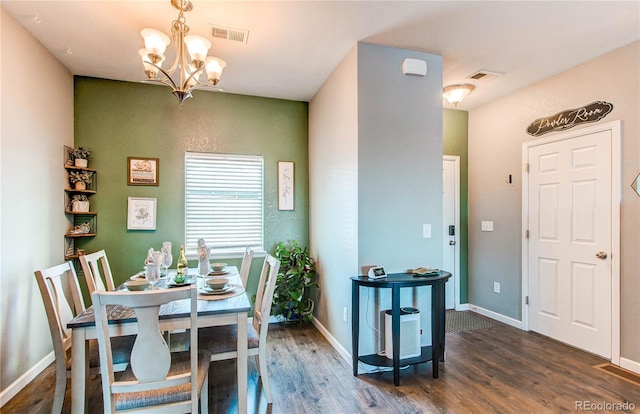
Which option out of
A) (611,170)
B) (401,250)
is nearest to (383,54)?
(401,250)

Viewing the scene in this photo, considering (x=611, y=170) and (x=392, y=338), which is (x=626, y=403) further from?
(x=611, y=170)

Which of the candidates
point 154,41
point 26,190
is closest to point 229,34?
point 154,41

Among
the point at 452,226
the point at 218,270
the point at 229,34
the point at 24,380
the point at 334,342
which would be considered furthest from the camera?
the point at 452,226

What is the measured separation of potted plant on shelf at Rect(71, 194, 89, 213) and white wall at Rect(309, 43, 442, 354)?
2592 millimetres

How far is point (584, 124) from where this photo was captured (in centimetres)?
315

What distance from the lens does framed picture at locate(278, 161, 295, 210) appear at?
412cm

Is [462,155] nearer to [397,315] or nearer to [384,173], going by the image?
[384,173]

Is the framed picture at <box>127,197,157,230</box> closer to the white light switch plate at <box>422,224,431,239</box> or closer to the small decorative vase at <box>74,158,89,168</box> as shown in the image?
the small decorative vase at <box>74,158,89,168</box>

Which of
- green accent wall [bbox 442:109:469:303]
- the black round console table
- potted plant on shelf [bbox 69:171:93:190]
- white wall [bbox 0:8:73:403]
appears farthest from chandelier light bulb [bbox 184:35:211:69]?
green accent wall [bbox 442:109:469:303]

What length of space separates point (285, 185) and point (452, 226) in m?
2.34

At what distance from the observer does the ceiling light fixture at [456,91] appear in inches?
145

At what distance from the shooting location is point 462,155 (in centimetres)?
455

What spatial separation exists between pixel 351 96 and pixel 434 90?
782 millimetres

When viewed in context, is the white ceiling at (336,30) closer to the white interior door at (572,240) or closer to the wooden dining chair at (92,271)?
the white interior door at (572,240)
